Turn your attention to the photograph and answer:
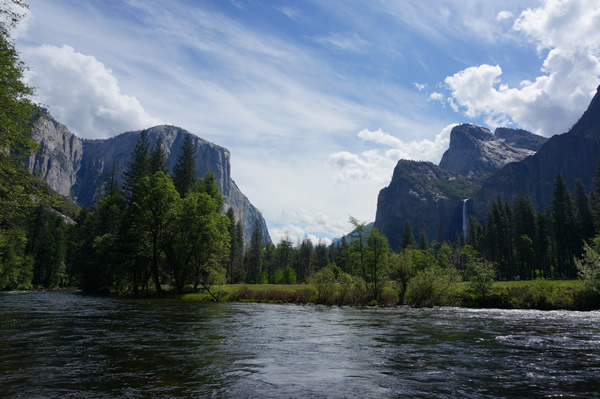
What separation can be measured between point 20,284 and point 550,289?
86.5 meters

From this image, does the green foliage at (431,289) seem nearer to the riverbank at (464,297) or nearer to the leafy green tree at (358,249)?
the riverbank at (464,297)

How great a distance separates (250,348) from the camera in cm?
1379

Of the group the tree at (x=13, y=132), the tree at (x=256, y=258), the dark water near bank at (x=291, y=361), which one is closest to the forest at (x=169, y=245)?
the tree at (x=13, y=132)

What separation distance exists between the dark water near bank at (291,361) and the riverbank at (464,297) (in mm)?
14693

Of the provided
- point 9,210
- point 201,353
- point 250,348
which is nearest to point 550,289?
point 250,348

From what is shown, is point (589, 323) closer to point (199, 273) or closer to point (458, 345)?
point (458, 345)

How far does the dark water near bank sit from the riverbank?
14693mm

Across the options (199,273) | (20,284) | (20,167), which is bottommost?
(20,284)

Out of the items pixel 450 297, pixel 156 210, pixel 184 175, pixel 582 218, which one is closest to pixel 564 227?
pixel 582 218

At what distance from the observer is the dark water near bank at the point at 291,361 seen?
8320 mm

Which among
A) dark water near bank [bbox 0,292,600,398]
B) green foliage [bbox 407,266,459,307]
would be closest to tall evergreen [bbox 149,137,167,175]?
dark water near bank [bbox 0,292,600,398]

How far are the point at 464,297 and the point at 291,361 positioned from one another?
31.8 m

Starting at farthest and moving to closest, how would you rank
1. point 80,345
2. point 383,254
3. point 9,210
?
point 383,254
point 9,210
point 80,345

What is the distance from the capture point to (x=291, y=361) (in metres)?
11.6
